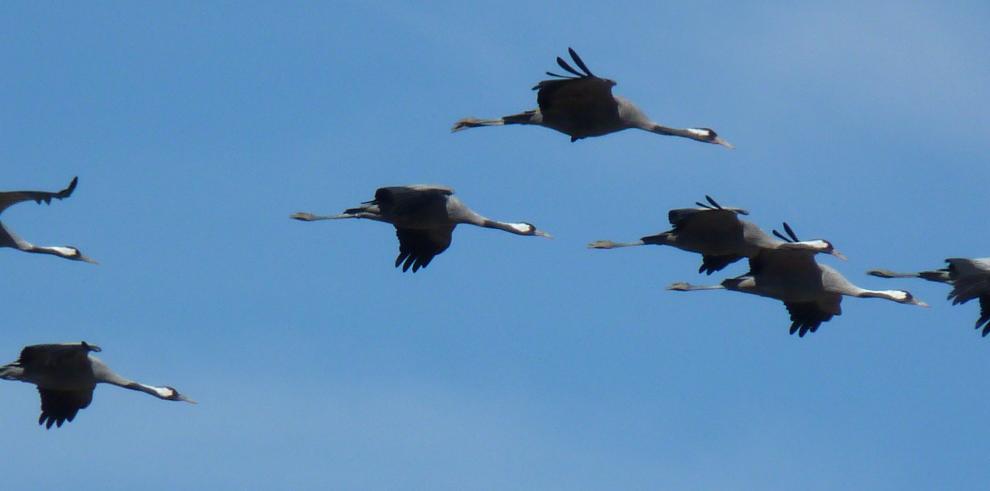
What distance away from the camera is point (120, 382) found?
80.9 ft

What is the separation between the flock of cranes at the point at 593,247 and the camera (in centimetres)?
2330

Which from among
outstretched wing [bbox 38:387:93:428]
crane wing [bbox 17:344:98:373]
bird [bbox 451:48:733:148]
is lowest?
outstretched wing [bbox 38:387:93:428]

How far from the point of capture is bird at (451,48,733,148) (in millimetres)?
Result: 22938

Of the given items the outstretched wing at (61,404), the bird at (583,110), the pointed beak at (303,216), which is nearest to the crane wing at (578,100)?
the bird at (583,110)

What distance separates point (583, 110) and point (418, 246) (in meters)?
2.62

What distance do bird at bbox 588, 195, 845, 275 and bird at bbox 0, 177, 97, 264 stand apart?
5.90 m

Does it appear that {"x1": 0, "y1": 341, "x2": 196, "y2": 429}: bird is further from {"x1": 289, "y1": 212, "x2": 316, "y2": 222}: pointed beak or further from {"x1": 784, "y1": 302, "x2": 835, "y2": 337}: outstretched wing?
{"x1": 784, "y1": 302, "x2": 835, "y2": 337}: outstretched wing

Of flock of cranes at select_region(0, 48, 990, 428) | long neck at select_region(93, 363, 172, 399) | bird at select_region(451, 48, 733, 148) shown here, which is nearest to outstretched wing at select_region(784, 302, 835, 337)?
flock of cranes at select_region(0, 48, 990, 428)

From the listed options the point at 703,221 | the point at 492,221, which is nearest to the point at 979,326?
the point at 703,221

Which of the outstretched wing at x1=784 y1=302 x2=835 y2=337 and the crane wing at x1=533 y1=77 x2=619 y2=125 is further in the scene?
the outstretched wing at x1=784 y1=302 x2=835 y2=337

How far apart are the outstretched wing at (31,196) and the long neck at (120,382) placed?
1986 mm

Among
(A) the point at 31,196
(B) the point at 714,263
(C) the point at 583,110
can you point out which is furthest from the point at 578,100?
(A) the point at 31,196

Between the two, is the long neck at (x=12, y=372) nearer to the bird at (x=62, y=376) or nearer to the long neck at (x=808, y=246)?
the bird at (x=62, y=376)

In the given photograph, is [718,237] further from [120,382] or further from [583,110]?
[120,382]
